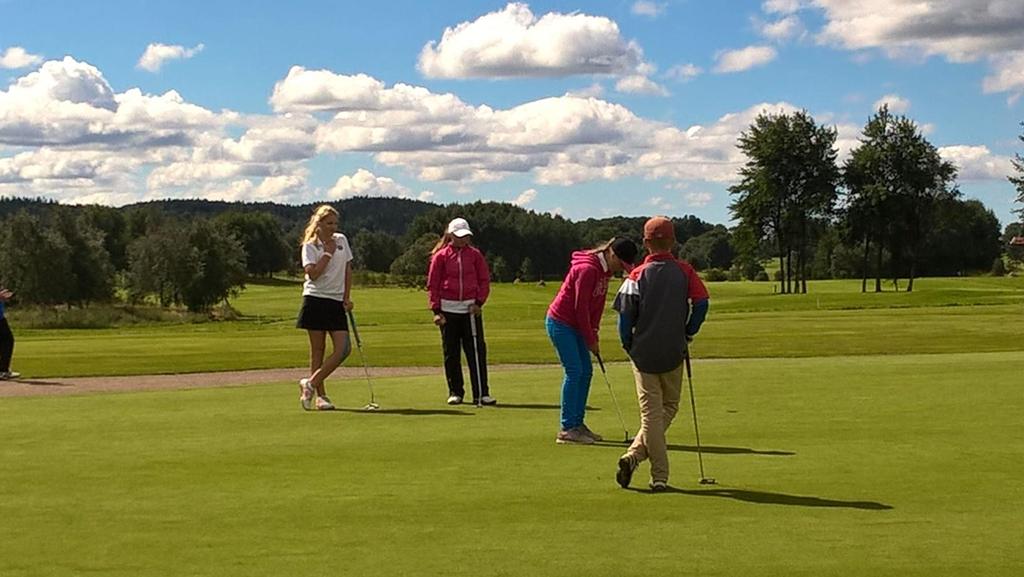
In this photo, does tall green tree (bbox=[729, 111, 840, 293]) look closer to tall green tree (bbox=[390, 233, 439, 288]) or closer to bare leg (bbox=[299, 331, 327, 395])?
tall green tree (bbox=[390, 233, 439, 288])

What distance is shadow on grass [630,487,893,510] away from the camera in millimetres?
→ 8125

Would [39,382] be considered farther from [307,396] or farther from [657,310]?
[657,310]

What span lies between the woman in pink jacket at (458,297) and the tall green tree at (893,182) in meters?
74.5

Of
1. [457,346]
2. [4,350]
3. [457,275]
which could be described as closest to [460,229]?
[457,275]

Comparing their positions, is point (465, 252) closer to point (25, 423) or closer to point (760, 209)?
point (25, 423)

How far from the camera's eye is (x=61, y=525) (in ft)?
25.0

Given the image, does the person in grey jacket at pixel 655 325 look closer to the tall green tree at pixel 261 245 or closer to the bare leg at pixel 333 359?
the bare leg at pixel 333 359

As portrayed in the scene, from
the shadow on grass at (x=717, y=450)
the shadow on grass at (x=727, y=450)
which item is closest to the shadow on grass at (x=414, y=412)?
the shadow on grass at (x=717, y=450)

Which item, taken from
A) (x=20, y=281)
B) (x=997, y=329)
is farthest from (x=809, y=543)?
(x=20, y=281)

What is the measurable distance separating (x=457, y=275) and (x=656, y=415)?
6.39 metres

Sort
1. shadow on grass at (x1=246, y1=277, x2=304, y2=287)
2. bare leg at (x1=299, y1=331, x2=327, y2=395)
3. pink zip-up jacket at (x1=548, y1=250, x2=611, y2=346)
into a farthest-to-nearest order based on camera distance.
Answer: shadow on grass at (x1=246, y1=277, x2=304, y2=287)
bare leg at (x1=299, y1=331, x2=327, y2=395)
pink zip-up jacket at (x1=548, y1=250, x2=611, y2=346)

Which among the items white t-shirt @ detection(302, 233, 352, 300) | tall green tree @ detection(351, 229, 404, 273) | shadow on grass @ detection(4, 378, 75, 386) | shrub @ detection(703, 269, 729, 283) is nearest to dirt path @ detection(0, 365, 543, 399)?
shadow on grass @ detection(4, 378, 75, 386)

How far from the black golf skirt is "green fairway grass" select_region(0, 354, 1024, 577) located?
1.01 m

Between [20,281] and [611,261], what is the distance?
86184 millimetres
